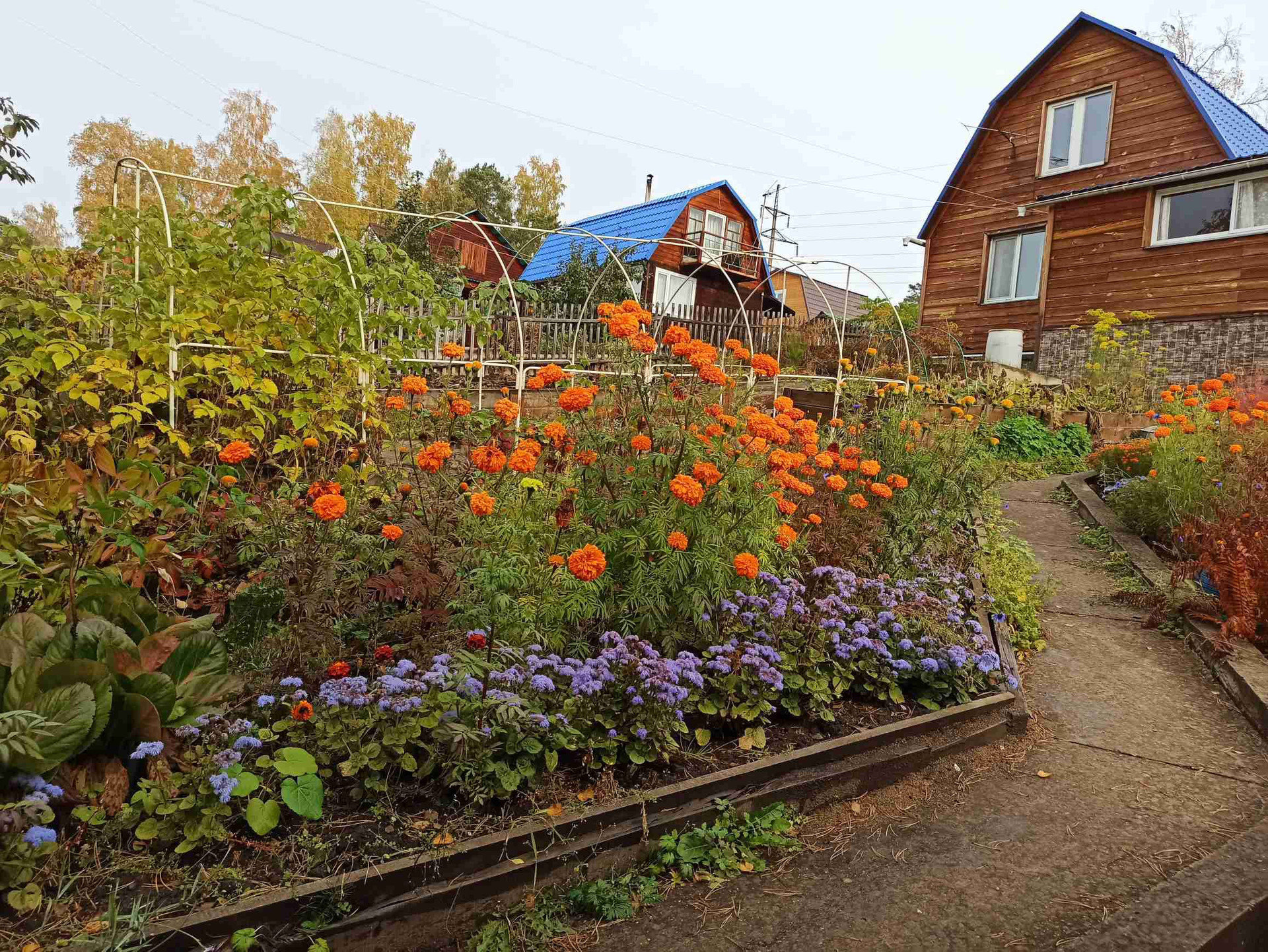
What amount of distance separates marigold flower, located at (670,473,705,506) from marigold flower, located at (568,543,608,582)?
0.38 m

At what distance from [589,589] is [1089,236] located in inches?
582

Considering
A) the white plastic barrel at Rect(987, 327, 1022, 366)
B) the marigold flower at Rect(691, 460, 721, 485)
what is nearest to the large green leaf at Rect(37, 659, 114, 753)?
the marigold flower at Rect(691, 460, 721, 485)

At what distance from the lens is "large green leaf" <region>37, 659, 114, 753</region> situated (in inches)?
73.7

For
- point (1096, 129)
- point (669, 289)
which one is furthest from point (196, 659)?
point (669, 289)

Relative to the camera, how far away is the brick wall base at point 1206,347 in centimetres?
1153

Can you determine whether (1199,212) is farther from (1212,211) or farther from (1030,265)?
(1030,265)

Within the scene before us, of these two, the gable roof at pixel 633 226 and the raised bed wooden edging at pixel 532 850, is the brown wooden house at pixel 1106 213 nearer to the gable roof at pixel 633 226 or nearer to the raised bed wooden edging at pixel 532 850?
the gable roof at pixel 633 226

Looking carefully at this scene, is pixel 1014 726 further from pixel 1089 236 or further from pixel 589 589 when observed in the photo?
Result: pixel 1089 236

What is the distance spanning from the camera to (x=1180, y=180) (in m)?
12.4

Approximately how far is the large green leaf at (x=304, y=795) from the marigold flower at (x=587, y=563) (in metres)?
0.87

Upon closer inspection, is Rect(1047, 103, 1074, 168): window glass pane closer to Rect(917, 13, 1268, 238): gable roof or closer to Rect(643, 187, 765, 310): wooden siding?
Rect(917, 13, 1268, 238): gable roof

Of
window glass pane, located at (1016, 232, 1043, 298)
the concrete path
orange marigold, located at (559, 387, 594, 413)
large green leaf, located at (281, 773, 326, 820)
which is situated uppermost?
window glass pane, located at (1016, 232, 1043, 298)

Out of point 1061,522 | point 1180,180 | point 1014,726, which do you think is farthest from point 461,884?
point 1180,180

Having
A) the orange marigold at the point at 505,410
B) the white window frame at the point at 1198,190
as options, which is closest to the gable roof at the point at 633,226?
the white window frame at the point at 1198,190
